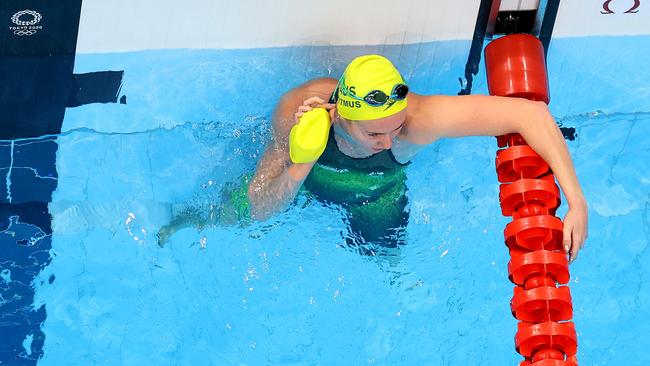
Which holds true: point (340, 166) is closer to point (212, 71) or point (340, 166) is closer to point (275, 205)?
point (275, 205)

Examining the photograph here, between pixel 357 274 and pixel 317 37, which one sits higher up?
pixel 317 37

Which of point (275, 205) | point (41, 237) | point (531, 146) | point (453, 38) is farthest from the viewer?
point (453, 38)

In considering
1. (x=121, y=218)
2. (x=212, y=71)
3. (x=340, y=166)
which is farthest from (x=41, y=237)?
(x=340, y=166)

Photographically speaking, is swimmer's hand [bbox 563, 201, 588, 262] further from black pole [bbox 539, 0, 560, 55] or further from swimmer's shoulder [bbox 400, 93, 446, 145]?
black pole [bbox 539, 0, 560, 55]

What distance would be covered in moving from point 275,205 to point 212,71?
67cm

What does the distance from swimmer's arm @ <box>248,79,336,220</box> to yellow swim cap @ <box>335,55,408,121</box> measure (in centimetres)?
32

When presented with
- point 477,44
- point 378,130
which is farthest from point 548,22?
point 378,130

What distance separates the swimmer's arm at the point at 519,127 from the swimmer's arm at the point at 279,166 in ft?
1.37

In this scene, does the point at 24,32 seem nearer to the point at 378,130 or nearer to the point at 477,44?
the point at 378,130

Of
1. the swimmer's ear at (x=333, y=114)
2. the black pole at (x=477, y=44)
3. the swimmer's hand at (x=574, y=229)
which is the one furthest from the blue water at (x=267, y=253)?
the swimmer's hand at (x=574, y=229)

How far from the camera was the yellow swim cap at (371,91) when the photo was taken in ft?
8.05

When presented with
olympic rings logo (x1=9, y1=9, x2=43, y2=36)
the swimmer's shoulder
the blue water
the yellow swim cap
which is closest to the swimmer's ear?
the yellow swim cap

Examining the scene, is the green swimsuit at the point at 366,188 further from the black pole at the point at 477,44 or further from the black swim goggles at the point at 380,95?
the black pole at the point at 477,44

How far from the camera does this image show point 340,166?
284cm
